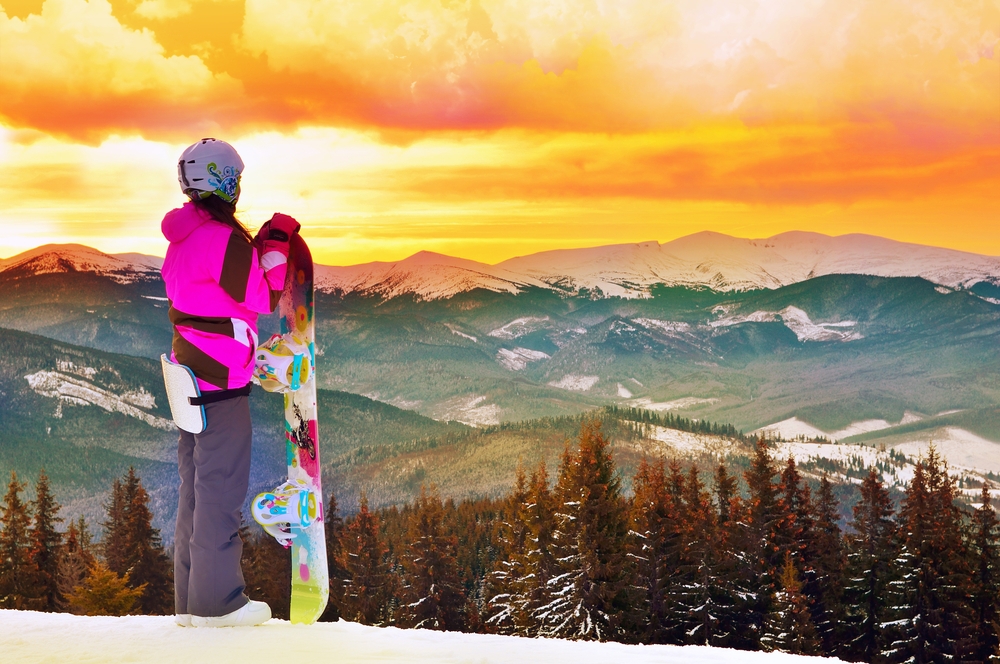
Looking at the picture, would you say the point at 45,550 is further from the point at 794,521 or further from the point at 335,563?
the point at 794,521

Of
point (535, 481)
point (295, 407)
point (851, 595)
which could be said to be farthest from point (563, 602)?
point (295, 407)

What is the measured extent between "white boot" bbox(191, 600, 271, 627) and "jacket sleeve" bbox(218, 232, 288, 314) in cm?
253

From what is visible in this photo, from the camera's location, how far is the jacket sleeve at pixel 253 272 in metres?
6.95

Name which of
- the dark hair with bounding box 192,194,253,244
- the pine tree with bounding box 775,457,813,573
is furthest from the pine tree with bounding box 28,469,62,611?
the dark hair with bounding box 192,194,253,244

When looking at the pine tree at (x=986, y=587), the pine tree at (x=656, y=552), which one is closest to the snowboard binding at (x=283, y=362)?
the pine tree at (x=656, y=552)

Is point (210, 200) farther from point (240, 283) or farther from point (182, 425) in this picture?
point (182, 425)

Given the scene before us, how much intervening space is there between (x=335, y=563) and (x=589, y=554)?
86.6ft

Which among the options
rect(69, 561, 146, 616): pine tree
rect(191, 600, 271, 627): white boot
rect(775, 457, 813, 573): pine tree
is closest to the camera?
rect(191, 600, 271, 627): white boot

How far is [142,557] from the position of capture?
4259 centimetres

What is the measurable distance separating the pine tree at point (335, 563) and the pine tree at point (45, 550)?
42.9 feet

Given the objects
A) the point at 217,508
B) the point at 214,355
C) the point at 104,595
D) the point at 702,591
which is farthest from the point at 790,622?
the point at 214,355

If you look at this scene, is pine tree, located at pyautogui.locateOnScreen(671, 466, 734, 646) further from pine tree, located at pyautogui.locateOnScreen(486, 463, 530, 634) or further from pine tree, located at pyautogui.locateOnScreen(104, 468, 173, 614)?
pine tree, located at pyautogui.locateOnScreen(104, 468, 173, 614)

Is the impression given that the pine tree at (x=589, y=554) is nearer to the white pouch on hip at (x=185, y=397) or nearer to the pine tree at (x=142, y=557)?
the pine tree at (x=142, y=557)

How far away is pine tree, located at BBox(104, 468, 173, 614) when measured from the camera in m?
42.7
